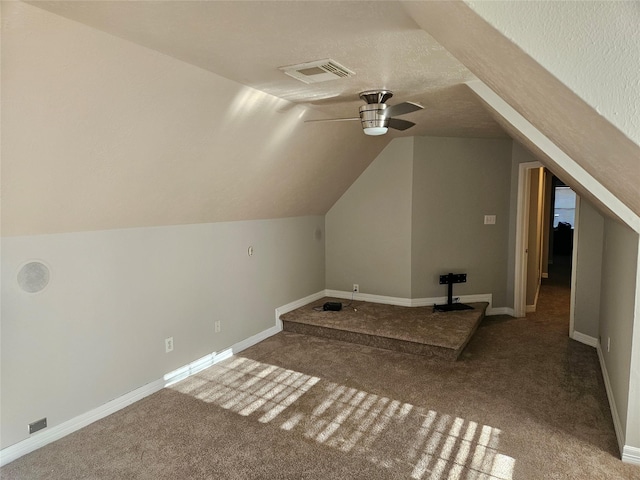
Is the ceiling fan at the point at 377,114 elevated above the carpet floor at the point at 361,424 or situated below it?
above

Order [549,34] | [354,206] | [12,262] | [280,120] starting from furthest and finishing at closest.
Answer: [354,206]
[280,120]
[12,262]
[549,34]

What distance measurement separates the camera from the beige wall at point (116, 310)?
2449mm

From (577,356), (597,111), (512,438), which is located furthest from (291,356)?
(597,111)

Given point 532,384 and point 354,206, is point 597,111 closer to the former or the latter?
point 532,384

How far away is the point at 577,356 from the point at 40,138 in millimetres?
4652

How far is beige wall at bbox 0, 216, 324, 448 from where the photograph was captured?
2449mm

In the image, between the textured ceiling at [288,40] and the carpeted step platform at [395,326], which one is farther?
the carpeted step platform at [395,326]

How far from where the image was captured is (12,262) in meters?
2.38

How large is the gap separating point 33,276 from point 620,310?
381cm

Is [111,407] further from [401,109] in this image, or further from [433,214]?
[433,214]

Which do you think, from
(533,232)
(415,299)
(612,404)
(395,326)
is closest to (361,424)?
(395,326)

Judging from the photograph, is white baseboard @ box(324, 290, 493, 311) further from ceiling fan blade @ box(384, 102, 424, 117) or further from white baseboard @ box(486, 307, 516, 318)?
ceiling fan blade @ box(384, 102, 424, 117)

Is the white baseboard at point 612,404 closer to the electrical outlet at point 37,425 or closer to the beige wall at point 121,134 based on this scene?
the beige wall at point 121,134

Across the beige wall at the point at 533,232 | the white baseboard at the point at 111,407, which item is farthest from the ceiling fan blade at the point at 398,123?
the beige wall at the point at 533,232
